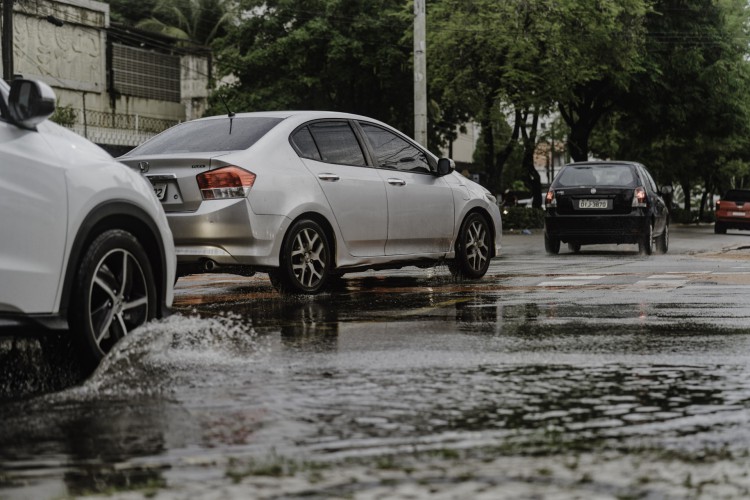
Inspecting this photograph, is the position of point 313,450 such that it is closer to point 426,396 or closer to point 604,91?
point 426,396

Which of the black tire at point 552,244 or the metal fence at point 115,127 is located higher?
the metal fence at point 115,127

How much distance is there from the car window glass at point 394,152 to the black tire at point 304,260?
1338mm

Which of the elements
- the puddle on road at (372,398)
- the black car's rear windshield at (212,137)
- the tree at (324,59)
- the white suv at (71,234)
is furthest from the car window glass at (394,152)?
the tree at (324,59)

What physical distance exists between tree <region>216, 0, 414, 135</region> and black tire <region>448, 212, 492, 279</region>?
31.5 metres

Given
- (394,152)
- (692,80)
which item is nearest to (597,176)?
(394,152)

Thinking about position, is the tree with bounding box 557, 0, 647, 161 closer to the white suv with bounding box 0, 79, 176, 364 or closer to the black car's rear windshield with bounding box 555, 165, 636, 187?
the black car's rear windshield with bounding box 555, 165, 636, 187

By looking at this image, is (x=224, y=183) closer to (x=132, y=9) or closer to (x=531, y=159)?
(x=531, y=159)

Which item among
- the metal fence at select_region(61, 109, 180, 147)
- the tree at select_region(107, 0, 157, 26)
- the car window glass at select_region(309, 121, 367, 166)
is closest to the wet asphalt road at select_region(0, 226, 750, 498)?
the car window glass at select_region(309, 121, 367, 166)

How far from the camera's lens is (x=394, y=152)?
12.0 metres

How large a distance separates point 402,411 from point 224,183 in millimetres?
5224

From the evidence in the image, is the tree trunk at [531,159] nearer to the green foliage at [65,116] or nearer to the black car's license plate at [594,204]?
the green foliage at [65,116]

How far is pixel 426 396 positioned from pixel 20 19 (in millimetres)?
39642

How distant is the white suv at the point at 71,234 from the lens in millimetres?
5438

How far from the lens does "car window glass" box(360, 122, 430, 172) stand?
11719mm
